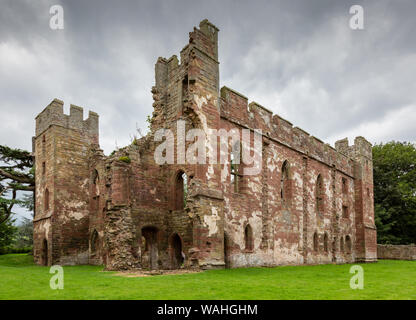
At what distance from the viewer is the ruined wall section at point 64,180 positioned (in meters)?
21.7

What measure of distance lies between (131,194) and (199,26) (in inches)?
315

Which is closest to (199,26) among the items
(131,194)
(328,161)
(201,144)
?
(201,144)

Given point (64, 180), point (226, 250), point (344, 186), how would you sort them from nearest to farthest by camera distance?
point (226, 250), point (64, 180), point (344, 186)

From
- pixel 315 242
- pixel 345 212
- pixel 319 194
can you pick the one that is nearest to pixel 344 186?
pixel 345 212

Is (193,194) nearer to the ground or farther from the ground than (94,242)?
farther from the ground

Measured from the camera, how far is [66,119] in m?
23.4

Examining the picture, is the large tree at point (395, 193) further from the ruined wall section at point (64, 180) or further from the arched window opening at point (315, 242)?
the ruined wall section at point (64, 180)

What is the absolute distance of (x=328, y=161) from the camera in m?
25.0

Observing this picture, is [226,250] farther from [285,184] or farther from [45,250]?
[45,250]

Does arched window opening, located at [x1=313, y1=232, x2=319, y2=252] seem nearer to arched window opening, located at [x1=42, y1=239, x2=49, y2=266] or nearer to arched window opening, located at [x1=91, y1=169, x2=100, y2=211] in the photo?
arched window opening, located at [x1=91, y1=169, x2=100, y2=211]

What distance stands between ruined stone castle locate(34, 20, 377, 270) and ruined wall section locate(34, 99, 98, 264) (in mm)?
64

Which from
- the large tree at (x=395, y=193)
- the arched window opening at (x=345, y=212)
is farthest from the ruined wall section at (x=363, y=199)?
the large tree at (x=395, y=193)

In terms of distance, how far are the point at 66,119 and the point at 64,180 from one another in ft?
13.3

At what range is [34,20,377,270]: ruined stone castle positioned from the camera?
14.6 meters
